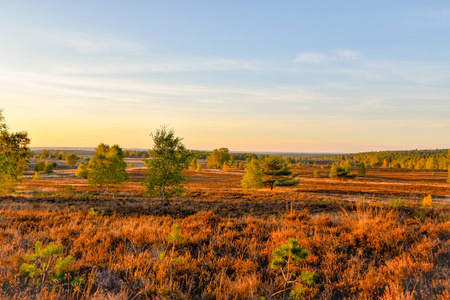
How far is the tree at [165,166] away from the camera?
22812 mm

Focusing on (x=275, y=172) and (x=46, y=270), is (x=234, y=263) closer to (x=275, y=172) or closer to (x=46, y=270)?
(x=46, y=270)

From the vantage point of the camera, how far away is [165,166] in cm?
2294

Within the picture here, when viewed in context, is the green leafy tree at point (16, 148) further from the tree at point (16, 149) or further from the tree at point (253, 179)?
the tree at point (253, 179)

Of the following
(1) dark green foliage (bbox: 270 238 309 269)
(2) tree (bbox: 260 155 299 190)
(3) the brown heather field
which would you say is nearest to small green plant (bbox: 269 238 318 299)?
(1) dark green foliage (bbox: 270 238 309 269)

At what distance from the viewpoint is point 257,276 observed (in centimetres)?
388

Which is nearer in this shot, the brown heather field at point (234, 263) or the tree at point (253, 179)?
the brown heather field at point (234, 263)

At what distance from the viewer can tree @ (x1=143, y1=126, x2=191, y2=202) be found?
74.8ft

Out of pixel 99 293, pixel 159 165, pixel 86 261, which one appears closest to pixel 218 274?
pixel 99 293

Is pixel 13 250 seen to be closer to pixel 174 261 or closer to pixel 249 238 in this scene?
pixel 174 261

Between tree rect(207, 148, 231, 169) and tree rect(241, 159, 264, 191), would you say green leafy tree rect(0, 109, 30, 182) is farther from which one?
tree rect(207, 148, 231, 169)

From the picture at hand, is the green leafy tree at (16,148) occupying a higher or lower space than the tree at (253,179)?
higher

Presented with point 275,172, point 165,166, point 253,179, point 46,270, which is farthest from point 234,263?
point 275,172

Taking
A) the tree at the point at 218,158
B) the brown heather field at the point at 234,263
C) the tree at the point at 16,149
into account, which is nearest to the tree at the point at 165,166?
the brown heather field at the point at 234,263

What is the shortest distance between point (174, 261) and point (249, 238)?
6.71 feet
